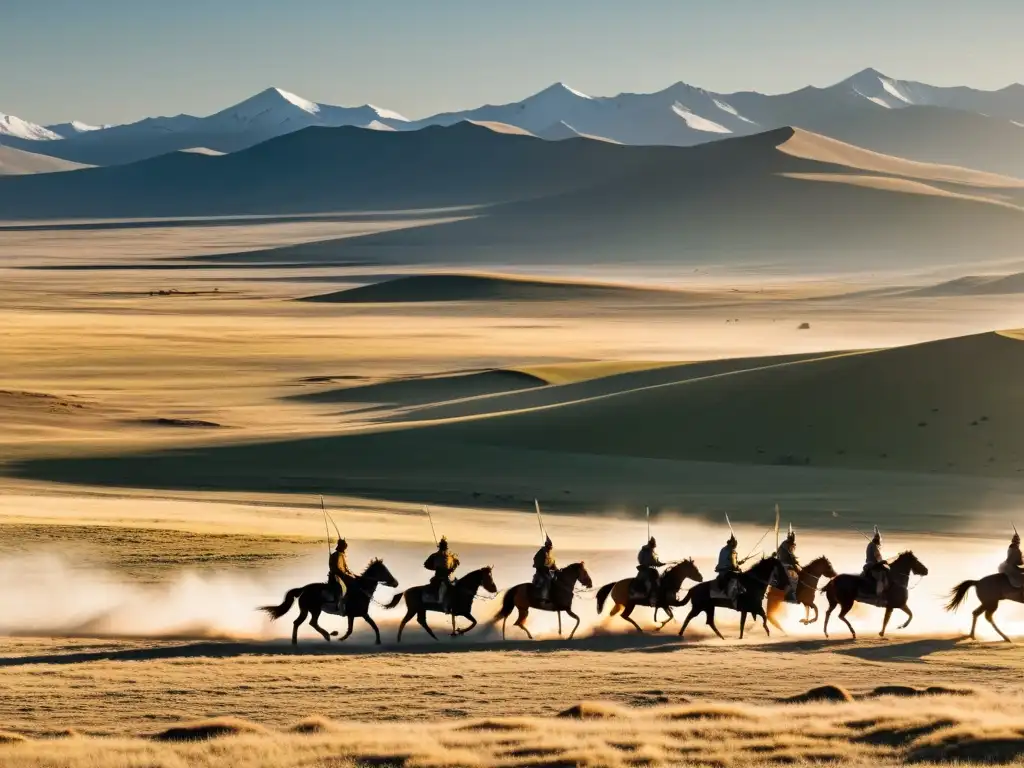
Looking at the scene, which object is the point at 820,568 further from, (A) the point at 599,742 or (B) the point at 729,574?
(A) the point at 599,742

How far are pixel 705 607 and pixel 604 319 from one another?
83323 mm

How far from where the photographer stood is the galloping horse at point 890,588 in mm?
21078

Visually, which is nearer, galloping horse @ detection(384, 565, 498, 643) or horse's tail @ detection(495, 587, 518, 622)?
galloping horse @ detection(384, 565, 498, 643)

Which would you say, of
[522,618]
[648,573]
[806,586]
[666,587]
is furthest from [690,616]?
[522,618]

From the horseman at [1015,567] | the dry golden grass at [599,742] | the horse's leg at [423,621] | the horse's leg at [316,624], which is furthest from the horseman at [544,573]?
the horseman at [1015,567]

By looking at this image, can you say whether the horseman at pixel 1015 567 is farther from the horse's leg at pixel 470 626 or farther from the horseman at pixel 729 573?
the horse's leg at pixel 470 626

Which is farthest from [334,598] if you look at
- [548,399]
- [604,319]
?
[604,319]

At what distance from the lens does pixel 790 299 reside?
124 m

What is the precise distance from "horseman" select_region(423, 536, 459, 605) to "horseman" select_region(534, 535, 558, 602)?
3.40ft

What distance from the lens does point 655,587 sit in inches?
838

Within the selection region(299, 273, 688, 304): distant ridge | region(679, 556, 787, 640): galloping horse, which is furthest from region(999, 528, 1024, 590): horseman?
region(299, 273, 688, 304): distant ridge

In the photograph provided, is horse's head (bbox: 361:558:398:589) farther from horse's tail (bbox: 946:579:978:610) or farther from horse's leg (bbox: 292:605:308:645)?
horse's tail (bbox: 946:579:978:610)

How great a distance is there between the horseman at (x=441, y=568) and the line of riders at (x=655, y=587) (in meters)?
0.01

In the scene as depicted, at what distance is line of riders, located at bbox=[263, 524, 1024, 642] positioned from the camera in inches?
806
